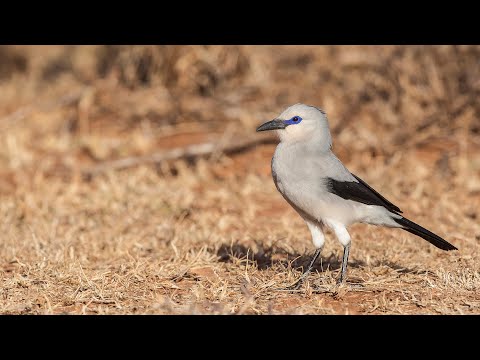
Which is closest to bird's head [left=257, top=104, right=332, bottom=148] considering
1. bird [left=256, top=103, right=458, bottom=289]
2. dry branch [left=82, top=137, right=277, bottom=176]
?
bird [left=256, top=103, right=458, bottom=289]

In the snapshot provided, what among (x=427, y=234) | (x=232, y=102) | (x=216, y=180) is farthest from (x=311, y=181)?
(x=232, y=102)

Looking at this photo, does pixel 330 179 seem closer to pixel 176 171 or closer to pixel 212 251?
pixel 212 251

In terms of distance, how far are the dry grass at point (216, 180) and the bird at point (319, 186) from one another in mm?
330

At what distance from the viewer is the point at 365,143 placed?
860cm

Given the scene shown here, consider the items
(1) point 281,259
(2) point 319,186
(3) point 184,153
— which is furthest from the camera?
(3) point 184,153

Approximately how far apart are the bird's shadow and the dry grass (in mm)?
20

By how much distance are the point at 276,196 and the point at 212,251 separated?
2122 millimetres

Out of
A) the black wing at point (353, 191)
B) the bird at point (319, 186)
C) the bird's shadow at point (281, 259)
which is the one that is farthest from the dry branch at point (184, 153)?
the black wing at point (353, 191)

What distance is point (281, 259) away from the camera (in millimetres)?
5418

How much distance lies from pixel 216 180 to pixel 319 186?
3.69 meters

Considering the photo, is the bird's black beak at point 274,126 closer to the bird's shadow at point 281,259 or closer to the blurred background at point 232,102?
the bird's shadow at point 281,259

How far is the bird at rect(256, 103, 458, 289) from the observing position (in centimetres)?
457

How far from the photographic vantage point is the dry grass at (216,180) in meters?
4.45

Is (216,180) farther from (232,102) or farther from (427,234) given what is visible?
(427,234)
